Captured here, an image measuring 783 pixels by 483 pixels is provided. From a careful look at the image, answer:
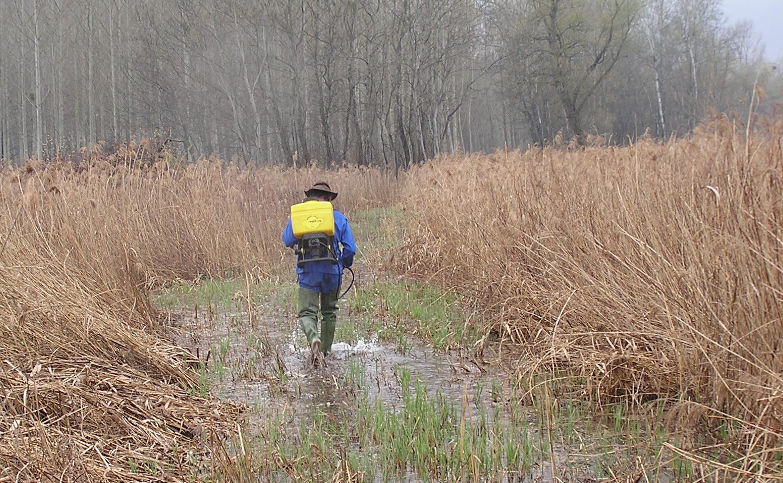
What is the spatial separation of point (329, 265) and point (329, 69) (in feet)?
77.9

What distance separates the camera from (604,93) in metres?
40.0

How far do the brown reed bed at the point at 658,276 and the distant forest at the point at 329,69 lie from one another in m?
14.2

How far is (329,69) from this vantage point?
94.2 feet

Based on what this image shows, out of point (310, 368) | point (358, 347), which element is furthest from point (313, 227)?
point (358, 347)

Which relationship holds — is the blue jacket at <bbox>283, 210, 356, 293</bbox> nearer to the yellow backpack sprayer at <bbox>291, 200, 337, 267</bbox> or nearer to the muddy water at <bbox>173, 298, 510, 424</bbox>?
the yellow backpack sprayer at <bbox>291, 200, 337, 267</bbox>

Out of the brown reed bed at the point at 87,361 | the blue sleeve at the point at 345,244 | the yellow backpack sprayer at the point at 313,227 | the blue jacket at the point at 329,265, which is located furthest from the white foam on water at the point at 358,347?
the brown reed bed at the point at 87,361

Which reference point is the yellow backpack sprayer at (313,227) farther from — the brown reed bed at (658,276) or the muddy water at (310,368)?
the brown reed bed at (658,276)

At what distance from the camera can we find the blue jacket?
6.10 metres

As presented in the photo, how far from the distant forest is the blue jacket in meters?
15.6

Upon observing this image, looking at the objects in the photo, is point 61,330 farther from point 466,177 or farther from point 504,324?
point 466,177

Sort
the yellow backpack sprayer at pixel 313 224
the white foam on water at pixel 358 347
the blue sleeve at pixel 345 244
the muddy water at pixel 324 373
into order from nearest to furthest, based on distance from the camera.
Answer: the muddy water at pixel 324 373
the yellow backpack sprayer at pixel 313 224
the blue sleeve at pixel 345 244
the white foam on water at pixel 358 347

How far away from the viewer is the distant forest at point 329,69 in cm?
2784

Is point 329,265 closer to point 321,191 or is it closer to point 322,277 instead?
point 322,277

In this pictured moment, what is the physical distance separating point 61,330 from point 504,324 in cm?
327
